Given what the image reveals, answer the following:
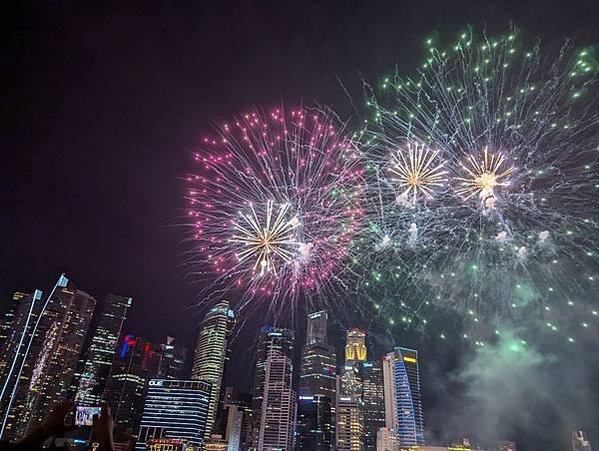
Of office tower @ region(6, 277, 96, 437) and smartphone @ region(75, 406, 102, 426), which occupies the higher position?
office tower @ region(6, 277, 96, 437)

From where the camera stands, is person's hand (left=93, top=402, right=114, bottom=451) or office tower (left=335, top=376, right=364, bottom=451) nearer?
person's hand (left=93, top=402, right=114, bottom=451)

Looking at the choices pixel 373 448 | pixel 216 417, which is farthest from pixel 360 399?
pixel 216 417

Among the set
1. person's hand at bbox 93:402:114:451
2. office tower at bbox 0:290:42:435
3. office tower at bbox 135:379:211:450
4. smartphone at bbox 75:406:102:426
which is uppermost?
office tower at bbox 0:290:42:435

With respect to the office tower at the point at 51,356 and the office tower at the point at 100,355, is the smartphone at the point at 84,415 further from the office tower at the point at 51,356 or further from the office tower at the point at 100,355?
the office tower at the point at 100,355

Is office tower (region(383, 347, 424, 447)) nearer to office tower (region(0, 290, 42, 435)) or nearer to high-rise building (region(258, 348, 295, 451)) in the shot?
high-rise building (region(258, 348, 295, 451))

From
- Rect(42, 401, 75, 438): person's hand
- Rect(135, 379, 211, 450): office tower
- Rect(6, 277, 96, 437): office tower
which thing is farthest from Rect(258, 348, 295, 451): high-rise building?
Rect(42, 401, 75, 438): person's hand

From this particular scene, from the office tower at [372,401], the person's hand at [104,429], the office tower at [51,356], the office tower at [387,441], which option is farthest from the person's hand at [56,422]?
the office tower at [372,401]

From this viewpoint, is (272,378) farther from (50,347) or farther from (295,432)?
(50,347)
